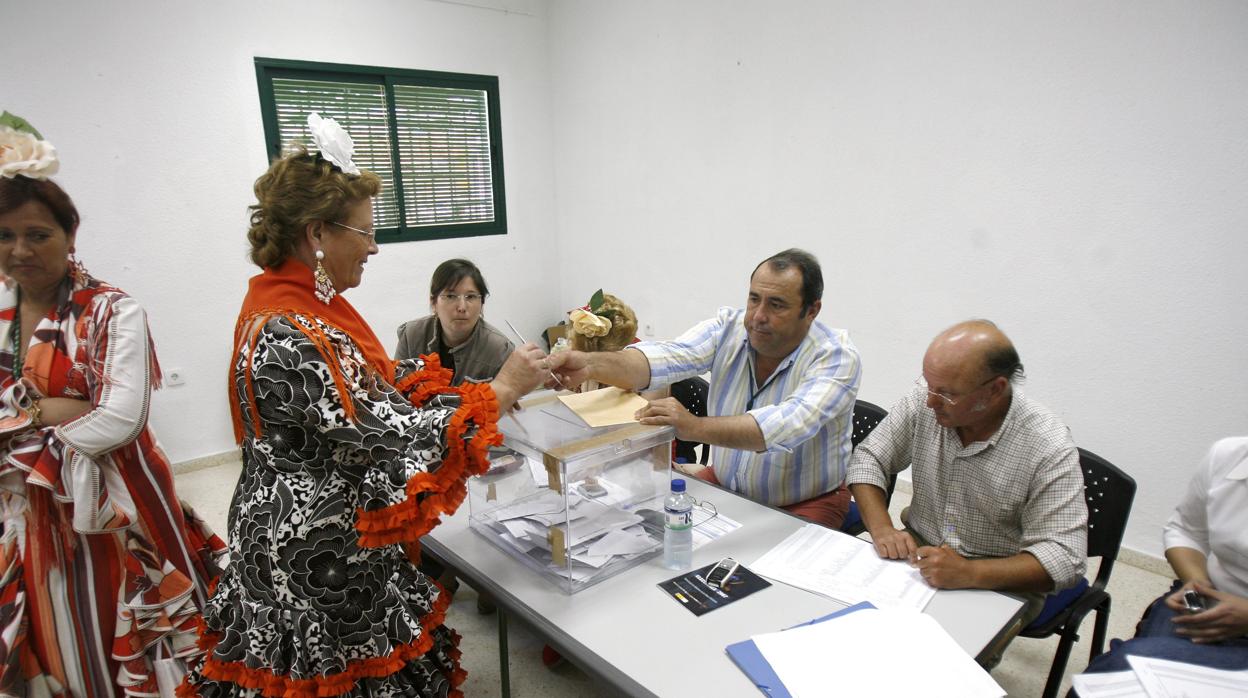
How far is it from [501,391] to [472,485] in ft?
1.55

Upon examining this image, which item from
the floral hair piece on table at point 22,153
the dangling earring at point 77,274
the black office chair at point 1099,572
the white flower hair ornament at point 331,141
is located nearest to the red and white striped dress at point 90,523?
the dangling earring at point 77,274

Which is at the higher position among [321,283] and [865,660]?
[321,283]

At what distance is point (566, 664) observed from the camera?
2.33m

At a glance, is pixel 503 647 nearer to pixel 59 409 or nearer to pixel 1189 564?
pixel 59 409

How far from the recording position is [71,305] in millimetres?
1646

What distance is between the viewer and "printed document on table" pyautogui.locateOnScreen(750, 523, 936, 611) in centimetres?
143

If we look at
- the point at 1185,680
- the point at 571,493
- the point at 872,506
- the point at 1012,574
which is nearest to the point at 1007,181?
the point at 872,506

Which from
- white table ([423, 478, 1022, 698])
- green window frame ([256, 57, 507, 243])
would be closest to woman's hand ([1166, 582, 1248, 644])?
white table ([423, 478, 1022, 698])

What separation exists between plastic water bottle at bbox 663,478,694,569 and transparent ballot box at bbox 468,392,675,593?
0.08m

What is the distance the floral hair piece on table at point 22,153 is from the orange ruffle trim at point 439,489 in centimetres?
122

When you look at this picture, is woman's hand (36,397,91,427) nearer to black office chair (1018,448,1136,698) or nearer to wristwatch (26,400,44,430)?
wristwatch (26,400,44,430)

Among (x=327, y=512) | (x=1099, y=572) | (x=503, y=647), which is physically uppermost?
(x=327, y=512)

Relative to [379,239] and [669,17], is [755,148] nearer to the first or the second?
[669,17]

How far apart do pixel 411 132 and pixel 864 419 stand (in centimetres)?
394
